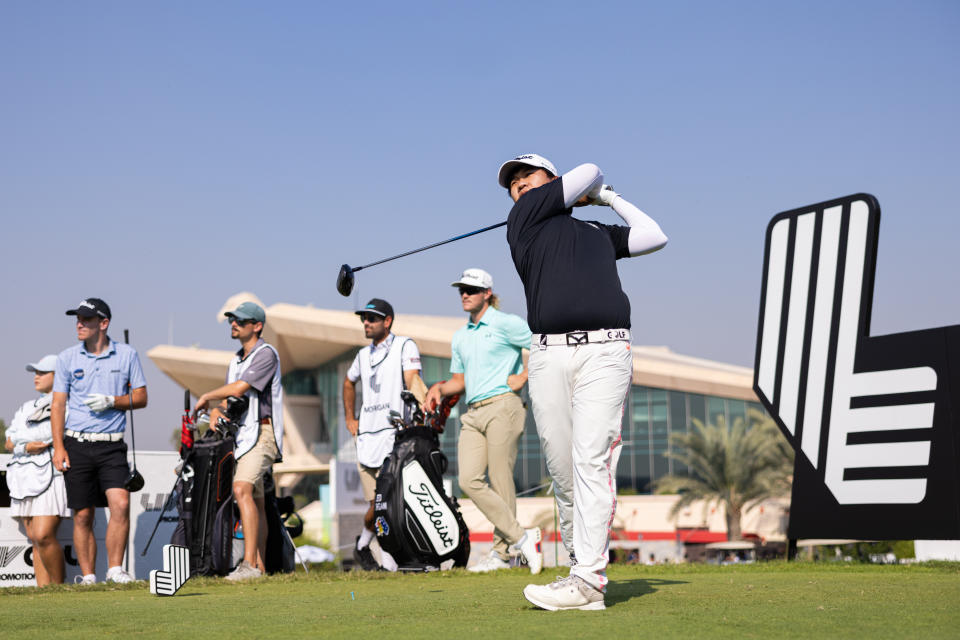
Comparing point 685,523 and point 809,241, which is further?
point 685,523

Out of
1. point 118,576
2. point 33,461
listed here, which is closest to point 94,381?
point 33,461

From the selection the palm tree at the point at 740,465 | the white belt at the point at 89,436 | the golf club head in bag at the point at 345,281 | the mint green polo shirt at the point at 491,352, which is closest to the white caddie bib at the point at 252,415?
the golf club head in bag at the point at 345,281

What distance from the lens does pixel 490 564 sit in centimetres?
729

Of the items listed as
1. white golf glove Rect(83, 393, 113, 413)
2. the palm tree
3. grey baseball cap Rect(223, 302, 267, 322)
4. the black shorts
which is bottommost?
the palm tree

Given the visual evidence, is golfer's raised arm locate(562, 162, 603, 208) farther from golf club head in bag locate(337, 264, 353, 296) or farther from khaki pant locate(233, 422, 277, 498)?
khaki pant locate(233, 422, 277, 498)

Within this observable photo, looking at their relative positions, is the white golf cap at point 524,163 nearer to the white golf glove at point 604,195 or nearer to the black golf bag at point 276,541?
the white golf glove at point 604,195

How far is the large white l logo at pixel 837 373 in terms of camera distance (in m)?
7.25

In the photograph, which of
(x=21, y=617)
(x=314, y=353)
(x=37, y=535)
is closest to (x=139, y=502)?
(x=37, y=535)

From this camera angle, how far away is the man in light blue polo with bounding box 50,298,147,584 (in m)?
7.25

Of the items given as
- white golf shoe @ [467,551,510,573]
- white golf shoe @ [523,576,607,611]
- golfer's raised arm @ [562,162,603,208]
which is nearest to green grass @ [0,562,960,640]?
white golf shoe @ [523,576,607,611]

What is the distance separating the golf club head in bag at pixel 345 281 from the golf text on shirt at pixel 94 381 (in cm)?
171

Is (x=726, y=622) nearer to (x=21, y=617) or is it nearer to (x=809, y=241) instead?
(x=21, y=617)

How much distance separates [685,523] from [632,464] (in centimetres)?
915

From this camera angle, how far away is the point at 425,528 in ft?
24.6
